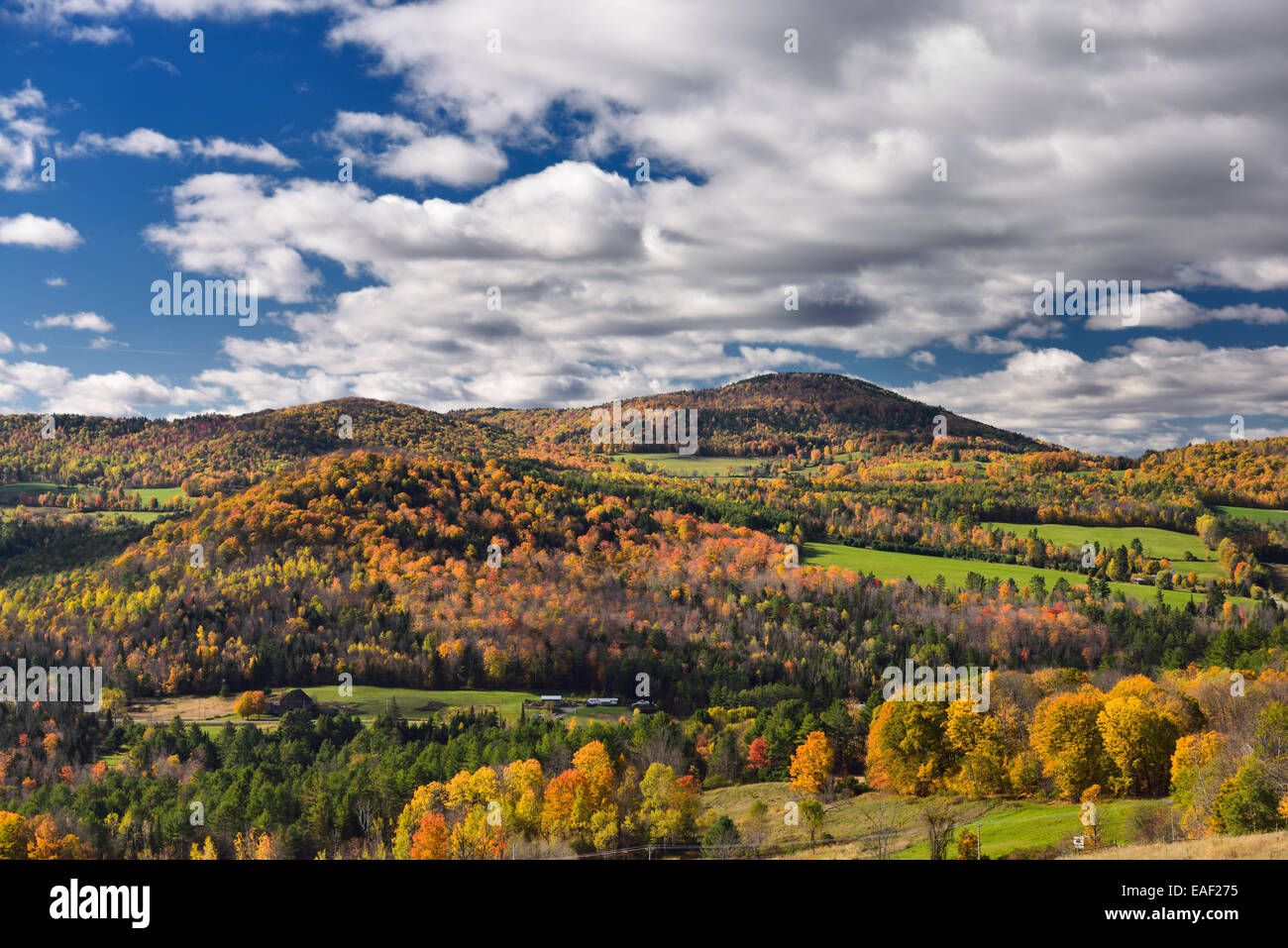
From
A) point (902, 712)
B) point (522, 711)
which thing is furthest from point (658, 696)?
point (902, 712)

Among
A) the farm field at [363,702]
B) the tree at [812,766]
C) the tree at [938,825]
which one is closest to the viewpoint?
the tree at [938,825]

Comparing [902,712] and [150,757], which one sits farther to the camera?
[150,757]

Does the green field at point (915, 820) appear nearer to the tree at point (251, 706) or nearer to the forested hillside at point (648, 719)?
the forested hillside at point (648, 719)

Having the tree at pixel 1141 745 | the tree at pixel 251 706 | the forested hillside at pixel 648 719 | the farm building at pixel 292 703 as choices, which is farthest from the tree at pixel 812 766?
the tree at pixel 251 706

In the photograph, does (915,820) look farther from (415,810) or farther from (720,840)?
(415,810)
